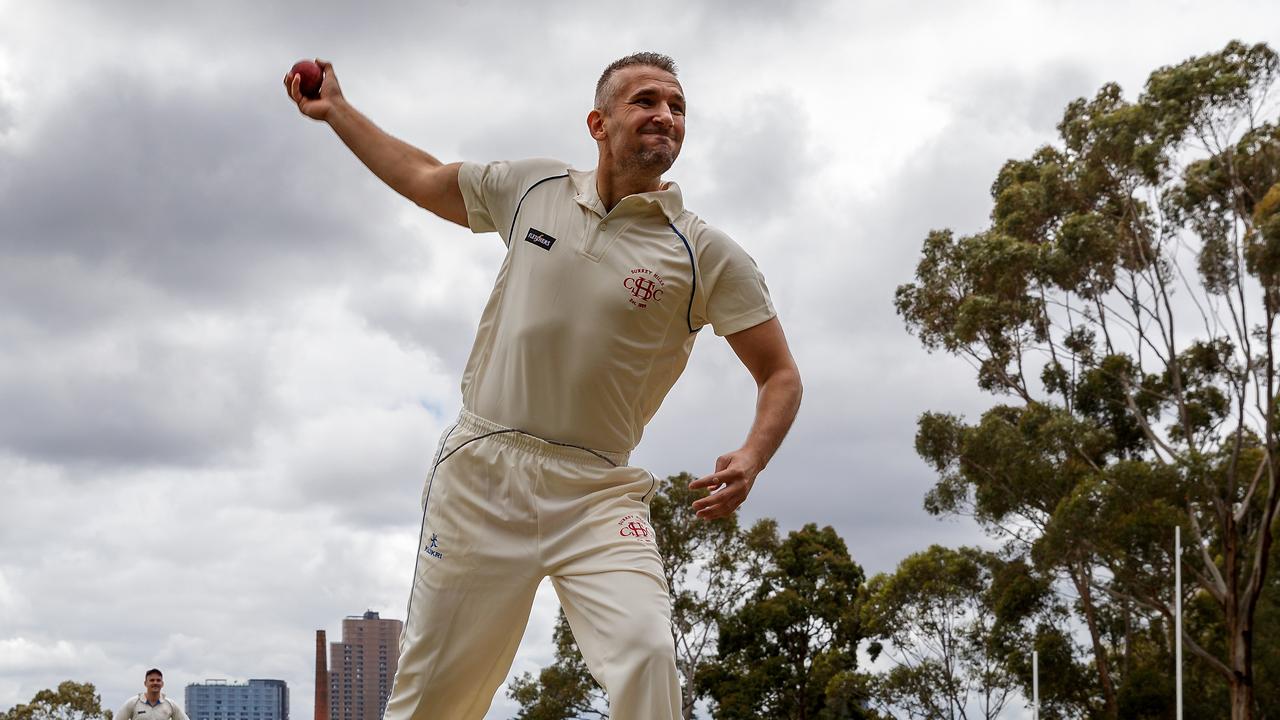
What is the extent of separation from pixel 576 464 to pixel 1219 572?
29742 mm

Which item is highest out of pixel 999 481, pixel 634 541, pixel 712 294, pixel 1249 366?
pixel 1249 366

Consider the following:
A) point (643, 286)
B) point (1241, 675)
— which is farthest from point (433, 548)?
point (1241, 675)

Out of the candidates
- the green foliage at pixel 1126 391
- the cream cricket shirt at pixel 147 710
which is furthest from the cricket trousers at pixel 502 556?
the green foliage at pixel 1126 391

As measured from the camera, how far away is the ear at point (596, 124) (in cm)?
452

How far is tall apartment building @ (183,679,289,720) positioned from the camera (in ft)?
123

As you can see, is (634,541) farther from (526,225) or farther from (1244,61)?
(1244,61)

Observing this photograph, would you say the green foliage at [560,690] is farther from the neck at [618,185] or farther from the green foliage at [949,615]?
the neck at [618,185]

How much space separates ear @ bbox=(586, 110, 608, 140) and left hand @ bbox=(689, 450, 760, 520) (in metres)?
1.14

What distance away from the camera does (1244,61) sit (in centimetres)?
3141

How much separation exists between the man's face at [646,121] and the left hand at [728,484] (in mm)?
940

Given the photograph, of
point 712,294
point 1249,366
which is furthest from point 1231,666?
point 712,294

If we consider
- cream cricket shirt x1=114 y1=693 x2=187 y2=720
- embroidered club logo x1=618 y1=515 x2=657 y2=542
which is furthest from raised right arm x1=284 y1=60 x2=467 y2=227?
cream cricket shirt x1=114 y1=693 x2=187 y2=720

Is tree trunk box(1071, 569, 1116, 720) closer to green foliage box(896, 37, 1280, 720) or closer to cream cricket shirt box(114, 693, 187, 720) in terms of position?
green foliage box(896, 37, 1280, 720)

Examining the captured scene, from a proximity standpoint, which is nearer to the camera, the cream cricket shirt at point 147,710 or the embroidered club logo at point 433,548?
the embroidered club logo at point 433,548
